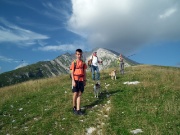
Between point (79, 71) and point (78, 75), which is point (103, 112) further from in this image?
point (79, 71)

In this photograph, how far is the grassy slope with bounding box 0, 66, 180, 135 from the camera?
40.6 feet

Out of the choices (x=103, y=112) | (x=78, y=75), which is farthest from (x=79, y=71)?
(x=103, y=112)

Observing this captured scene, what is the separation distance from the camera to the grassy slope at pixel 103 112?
12.4 metres

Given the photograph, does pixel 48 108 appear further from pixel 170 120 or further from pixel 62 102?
pixel 170 120

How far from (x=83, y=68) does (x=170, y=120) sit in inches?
221

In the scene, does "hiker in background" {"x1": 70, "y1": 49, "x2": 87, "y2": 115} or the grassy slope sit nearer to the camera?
the grassy slope

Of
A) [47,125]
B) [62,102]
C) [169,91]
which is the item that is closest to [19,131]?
[47,125]

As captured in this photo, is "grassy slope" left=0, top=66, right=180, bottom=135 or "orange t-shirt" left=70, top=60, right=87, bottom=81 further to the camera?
"orange t-shirt" left=70, top=60, right=87, bottom=81

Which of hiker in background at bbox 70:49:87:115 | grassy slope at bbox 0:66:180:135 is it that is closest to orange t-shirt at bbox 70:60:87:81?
hiker in background at bbox 70:49:87:115

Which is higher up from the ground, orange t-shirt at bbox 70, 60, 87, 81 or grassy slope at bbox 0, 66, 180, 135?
orange t-shirt at bbox 70, 60, 87, 81

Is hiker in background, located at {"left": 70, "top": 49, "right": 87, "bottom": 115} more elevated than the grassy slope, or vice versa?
hiker in background, located at {"left": 70, "top": 49, "right": 87, "bottom": 115}

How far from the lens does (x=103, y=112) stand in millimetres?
14656

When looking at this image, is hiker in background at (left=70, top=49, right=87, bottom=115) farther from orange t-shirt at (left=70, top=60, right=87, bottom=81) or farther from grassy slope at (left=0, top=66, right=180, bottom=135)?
grassy slope at (left=0, top=66, right=180, bottom=135)

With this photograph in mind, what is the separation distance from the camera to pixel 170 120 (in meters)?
13.0
